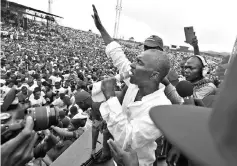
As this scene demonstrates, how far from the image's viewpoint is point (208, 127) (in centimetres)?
55

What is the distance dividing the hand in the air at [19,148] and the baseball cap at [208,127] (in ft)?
2.09

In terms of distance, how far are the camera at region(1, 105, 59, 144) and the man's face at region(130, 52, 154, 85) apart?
2.29 feet

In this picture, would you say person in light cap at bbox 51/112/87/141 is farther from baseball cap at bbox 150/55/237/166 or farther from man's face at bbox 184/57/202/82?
baseball cap at bbox 150/55/237/166

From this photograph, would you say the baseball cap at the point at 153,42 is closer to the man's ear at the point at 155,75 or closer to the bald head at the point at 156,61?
the bald head at the point at 156,61

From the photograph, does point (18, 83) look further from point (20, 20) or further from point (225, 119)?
point (20, 20)

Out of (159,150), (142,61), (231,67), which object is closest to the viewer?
(231,67)

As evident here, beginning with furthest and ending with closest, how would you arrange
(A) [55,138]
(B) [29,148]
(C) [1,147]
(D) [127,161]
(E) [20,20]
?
(E) [20,20]
(A) [55,138]
(D) [127,161]
(B) [29,148]
(C) [1,147]

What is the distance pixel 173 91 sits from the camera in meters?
2.06

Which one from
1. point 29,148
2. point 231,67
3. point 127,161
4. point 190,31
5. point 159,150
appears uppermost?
point 190,31

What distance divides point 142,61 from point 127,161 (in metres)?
0.80

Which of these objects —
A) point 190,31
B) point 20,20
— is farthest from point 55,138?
point 20,20

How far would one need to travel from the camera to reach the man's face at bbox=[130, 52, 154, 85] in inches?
65.8

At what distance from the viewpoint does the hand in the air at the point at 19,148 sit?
910 mm

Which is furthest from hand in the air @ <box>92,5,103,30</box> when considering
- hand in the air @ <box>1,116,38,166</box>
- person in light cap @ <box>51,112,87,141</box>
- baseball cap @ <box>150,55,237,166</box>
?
baseball cap @ <box>150,55,237,166</box>
